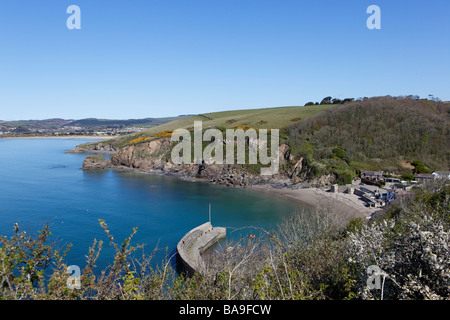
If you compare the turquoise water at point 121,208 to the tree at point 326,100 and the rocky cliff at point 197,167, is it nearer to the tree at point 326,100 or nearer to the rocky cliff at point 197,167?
the rocky cliff at point 197,167

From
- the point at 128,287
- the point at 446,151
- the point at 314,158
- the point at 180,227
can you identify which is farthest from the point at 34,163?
the point at 446,151

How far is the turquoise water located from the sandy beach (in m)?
3.61

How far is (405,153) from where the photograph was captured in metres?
64.0

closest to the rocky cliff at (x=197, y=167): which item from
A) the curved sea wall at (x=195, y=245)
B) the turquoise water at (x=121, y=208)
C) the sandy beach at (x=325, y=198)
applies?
the sandy beach at (x=325, y=198)

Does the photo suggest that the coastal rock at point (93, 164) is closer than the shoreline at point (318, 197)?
No

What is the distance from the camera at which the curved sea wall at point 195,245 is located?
78.8 feet

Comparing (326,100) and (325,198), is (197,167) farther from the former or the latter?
(326,100)

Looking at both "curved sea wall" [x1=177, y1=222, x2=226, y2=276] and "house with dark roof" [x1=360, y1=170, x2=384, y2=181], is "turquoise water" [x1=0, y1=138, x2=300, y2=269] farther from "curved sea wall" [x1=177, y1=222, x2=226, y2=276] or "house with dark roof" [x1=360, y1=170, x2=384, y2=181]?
"house with dark roof" [x1=360, y1=170, x2=384, y2=181]

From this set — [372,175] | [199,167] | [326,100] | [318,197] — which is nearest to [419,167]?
[372,175]

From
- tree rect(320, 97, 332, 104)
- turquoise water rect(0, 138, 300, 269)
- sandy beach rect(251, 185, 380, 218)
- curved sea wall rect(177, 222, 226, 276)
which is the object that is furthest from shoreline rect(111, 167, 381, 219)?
tree rect(320, 97, 332, 104)

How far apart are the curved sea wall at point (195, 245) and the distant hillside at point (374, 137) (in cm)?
3274

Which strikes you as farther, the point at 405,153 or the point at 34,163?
the point at 34,163
